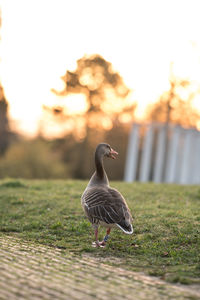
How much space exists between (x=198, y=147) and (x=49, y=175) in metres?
14.7

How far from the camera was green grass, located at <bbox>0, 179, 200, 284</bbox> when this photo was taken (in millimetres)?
8273

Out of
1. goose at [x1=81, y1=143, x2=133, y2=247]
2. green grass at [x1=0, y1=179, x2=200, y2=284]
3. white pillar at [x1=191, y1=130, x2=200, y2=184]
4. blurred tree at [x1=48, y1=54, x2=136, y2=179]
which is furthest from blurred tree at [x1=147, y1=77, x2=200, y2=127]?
goose at [x1=81, y1=143, x2=133, y2=247]

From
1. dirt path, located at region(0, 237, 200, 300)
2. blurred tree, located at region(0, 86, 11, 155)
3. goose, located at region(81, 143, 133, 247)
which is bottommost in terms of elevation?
dirt path, located at region(0, 237, 200, 300)

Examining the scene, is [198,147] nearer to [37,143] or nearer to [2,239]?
[37,143]

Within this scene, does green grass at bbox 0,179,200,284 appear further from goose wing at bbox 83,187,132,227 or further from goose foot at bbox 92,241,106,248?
goose wing at bbox 83,187,132,227

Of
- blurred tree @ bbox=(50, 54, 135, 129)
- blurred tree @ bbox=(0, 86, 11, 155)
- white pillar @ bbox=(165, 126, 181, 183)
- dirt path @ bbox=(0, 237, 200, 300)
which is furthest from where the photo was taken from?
blurred tree @ bbox=(50, 54, 135, 129)

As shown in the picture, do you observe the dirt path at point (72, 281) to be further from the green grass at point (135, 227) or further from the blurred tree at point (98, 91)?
the blurred tree at point (98, 91)

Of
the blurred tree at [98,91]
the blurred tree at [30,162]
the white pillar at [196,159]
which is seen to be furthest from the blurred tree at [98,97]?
the white pillar at [196,159]

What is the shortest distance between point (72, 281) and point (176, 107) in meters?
33.1

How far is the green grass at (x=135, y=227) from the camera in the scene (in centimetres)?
827

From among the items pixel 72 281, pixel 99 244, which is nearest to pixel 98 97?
pixel 99 244

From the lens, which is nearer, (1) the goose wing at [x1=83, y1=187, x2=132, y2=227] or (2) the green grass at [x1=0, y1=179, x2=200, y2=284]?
(1) the goose wing at [x1=83, y1=187, x2=132, y2=227]

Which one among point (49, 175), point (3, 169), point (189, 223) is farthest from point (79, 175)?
point (189, 223)

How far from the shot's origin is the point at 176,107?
38656 mm
